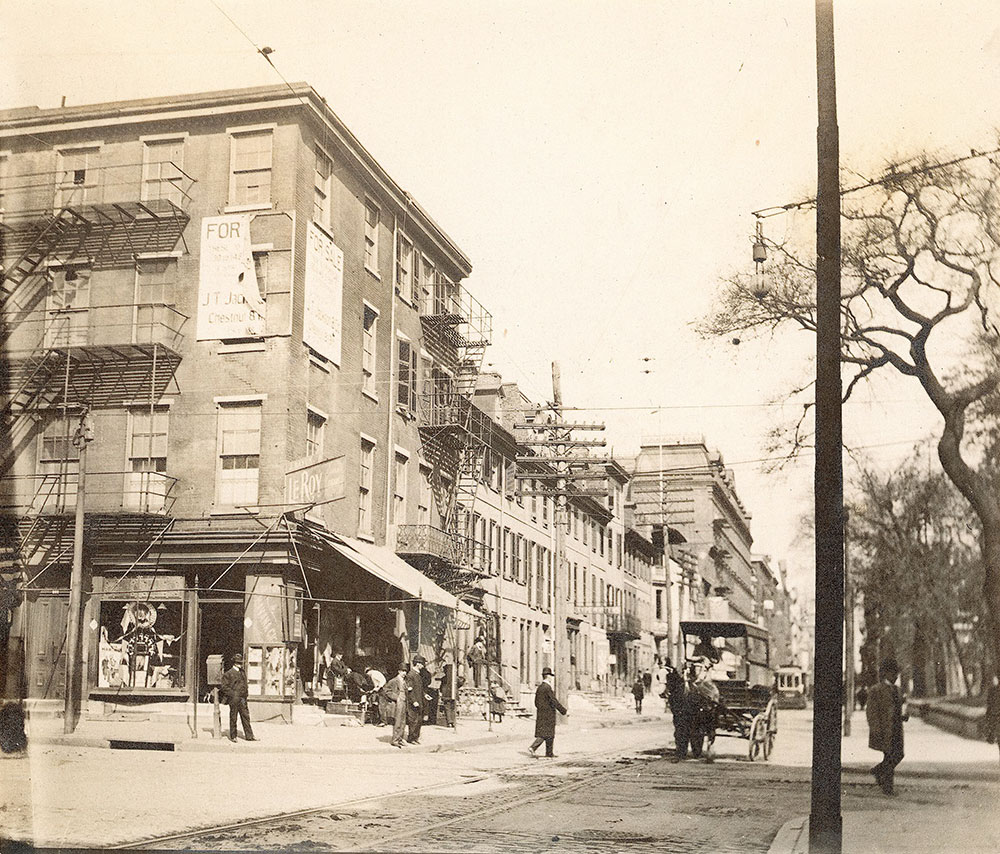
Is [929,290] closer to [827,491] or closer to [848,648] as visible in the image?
[827,491]

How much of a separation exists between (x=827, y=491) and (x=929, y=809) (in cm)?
534

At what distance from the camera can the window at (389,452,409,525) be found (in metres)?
19.7

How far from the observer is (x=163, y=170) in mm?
15617

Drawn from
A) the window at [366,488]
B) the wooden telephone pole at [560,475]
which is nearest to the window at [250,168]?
the window at [366,488]

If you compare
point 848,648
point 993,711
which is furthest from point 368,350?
point 848,648

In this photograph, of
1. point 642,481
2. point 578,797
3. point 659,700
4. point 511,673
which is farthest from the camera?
point 659,700

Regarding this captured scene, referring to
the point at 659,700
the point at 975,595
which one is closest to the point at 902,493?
the point at 975,595

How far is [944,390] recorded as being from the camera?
1309 cm

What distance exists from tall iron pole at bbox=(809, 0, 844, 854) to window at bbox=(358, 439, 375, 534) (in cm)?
1065

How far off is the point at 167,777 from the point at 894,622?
1450 cm

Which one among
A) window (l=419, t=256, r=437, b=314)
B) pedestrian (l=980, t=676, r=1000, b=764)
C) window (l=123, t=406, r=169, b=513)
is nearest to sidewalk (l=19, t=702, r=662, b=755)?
window (l=123, t=406, r=169, b=513)

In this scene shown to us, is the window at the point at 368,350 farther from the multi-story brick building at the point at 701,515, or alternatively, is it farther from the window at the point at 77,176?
the window at the point at 77,176

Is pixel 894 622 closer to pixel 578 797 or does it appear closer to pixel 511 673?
pixel 511 673

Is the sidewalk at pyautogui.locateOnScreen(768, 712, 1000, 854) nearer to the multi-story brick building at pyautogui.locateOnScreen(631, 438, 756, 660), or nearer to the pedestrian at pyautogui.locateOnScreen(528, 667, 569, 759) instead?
the multi-story brick building at pyautogui.locateOnScreen(631, 438, 756, 660)
